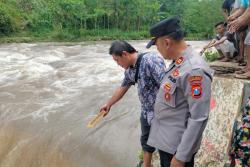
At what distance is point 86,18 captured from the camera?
28.7m

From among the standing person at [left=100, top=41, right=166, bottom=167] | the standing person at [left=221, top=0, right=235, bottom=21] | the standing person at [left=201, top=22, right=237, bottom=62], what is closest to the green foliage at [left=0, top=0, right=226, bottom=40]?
the standing person at [left=221, top=0, right=235, bottom=21]

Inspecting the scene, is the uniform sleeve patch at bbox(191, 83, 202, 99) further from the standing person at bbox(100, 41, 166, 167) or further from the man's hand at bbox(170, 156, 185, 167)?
the standing person at bbox(100, 41, 166, 167)

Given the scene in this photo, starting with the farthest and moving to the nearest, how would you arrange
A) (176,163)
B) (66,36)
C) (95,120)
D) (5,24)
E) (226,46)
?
1. (66,36)
2. (5,24)
3. (226,46)
4. (95,120)
5. (176,163)

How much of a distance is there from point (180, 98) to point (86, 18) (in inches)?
1076

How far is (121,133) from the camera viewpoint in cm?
643

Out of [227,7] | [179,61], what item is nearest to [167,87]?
[179,61]

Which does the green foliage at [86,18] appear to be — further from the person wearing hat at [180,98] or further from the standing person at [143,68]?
the person wearing hat at [180,98]

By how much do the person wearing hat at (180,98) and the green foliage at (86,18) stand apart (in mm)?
22715

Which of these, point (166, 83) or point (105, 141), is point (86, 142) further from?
point (166, 83)

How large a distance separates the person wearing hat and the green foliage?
894 inches

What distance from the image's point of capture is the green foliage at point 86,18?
25.8 m

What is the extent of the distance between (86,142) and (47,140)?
2.19 feet

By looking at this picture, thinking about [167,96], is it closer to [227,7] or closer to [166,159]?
[166,159]

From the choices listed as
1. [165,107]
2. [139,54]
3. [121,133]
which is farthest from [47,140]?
[165,107]
